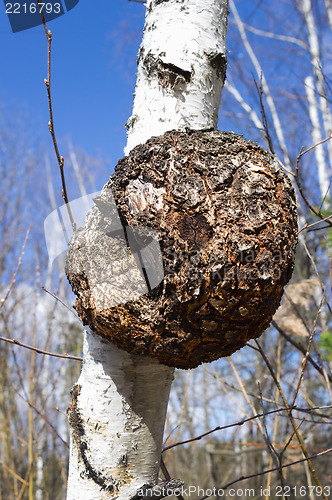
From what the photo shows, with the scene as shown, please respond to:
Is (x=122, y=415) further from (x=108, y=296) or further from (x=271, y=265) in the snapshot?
(x=271, y=265)

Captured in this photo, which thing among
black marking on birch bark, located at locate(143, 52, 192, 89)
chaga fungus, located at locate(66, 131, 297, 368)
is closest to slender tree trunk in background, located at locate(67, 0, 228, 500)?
black marking on birch bark, located at locate(143, 52, 192, 89)

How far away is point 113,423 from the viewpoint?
35.6 inches

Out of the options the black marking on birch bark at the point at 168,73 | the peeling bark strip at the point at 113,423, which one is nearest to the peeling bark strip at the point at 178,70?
the black marking on birch bark at the point at 168,73

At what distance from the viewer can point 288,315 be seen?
2.25m

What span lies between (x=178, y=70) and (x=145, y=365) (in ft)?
2.36

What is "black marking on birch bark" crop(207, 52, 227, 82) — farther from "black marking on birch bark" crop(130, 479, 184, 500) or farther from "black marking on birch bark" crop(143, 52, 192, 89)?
"black marking on birch bark" crop(130, 479, 184, 500)

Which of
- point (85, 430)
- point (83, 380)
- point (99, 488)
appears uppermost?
point (83, 380)

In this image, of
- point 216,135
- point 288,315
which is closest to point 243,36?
point 288,315

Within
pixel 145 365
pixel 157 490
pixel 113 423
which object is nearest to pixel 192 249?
pixel 145 365

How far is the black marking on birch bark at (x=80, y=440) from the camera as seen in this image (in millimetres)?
888

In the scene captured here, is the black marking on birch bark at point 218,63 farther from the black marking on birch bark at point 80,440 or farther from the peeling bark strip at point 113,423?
the black marking on birch bark at point 80,440

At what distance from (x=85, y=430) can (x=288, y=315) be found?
159 centimetres

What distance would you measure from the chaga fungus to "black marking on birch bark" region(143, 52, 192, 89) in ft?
0.67

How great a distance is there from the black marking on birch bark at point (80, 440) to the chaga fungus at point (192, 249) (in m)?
0.22
